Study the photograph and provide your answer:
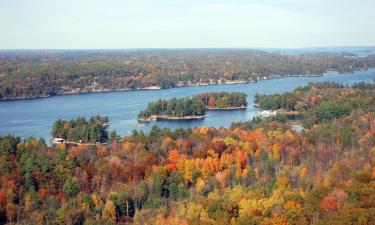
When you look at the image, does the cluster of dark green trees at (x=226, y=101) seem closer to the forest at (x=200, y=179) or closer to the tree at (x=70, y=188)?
the forest at (x=200, y=179)

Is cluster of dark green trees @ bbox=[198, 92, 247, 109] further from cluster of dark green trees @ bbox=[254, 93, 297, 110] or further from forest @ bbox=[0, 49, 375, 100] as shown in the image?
forest @ bbox=[0, 49, 375, 100]

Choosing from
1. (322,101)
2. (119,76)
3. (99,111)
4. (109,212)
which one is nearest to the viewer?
(109,212)

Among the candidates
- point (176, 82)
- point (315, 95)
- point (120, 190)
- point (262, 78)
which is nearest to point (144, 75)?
point (176, 82)

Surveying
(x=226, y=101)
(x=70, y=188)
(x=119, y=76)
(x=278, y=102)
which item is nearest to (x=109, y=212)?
(x=70, y=188)

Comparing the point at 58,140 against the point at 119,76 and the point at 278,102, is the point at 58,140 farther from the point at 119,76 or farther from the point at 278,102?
the point at 119,76

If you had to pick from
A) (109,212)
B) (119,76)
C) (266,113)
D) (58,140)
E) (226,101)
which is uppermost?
(119,76)

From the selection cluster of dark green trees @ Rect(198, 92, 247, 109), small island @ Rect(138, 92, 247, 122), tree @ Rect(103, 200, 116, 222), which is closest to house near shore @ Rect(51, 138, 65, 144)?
small island @ Rect(138, 92, 247, 122)

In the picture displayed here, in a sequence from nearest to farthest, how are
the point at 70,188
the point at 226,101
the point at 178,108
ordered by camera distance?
the point at 70,188 → the point at 178,108 → the point at 226,101
